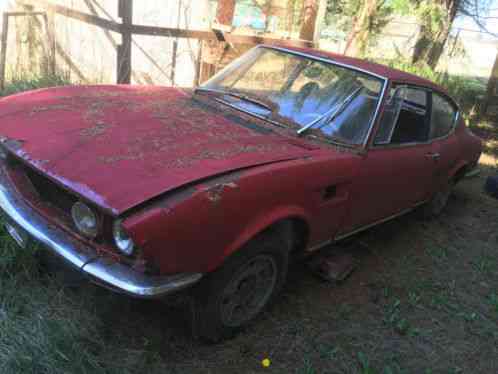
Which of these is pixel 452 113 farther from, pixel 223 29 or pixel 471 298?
pixel 223 29

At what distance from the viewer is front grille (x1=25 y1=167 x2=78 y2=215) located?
2343 mm

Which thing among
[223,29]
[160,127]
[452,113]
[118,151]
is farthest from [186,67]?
[118,151]

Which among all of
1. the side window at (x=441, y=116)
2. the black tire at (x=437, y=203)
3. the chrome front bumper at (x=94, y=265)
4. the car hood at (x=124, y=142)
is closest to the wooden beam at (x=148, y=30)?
the side window at (x=441, y=116)

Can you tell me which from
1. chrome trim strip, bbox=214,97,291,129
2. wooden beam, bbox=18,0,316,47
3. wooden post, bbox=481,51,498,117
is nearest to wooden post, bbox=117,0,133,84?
wooden beam, bbox=18,0,316,47

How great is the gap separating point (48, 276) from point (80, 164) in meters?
0.89

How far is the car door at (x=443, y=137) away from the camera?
412cm

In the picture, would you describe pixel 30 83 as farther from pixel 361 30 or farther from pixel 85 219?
pixel 361 30

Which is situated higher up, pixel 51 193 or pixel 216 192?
pixel 216 192

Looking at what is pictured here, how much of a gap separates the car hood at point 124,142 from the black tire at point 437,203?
8.42ft

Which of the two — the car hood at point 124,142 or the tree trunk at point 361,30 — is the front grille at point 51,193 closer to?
the car hood at point 124,142

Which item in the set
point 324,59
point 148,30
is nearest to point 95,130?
point 324,59

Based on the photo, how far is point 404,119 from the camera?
12.1 feet

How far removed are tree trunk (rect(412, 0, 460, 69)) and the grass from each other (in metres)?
6.86

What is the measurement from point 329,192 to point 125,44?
374 cm
